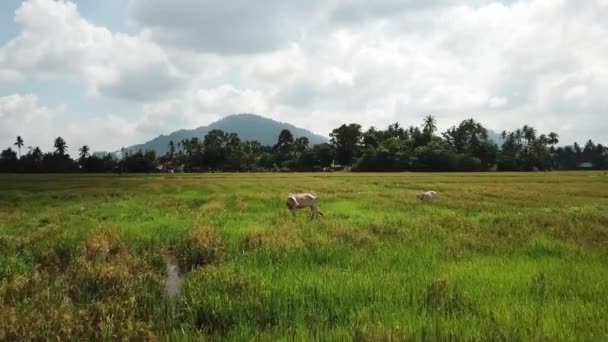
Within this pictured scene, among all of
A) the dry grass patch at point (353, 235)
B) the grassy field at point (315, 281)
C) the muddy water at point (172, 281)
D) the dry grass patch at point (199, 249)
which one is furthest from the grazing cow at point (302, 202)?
the muddy water at point (172, 281)

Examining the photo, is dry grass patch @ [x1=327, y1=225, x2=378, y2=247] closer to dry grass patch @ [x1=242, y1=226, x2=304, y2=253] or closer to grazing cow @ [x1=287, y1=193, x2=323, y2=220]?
dry grass patch @ [x1=242, y1=226, x2=304, y2=253]

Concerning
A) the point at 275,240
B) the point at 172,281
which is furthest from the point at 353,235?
the point at 172,281

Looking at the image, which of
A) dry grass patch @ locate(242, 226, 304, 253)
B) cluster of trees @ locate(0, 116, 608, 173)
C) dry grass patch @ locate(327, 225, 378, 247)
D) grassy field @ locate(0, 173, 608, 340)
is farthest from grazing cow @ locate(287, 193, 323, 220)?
cluster of trees @ locate(0, 116, 608, 173)

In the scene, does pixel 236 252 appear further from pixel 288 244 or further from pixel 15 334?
pixel 15 334

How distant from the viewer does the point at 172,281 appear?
32.0ft

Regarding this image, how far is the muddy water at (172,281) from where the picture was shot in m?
8.77

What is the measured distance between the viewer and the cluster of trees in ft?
336

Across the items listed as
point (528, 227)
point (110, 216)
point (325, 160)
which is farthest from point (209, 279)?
point (325, 160)

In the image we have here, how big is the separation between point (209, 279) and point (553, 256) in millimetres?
7683

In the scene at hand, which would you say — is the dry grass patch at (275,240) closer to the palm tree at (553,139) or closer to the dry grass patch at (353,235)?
the dry grass patch at (353,235)

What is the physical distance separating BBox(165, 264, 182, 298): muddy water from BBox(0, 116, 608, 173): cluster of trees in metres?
93.6

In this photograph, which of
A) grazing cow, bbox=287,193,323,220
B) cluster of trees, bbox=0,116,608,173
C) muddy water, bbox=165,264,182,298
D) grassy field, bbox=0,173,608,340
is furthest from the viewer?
cluster of trees, bbox=0,116,608,173

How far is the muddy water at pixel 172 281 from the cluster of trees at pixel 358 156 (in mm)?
93613

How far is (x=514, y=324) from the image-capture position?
234 inches
